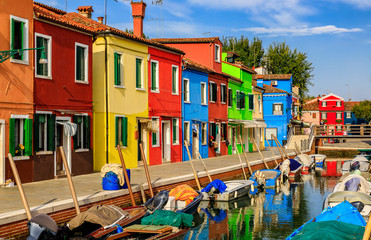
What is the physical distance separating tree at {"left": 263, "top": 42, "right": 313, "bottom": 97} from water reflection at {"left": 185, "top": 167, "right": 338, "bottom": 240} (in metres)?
47.3

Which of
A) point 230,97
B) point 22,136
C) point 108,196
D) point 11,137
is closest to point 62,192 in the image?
point 108,196

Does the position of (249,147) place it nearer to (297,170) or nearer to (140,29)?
(297,170)

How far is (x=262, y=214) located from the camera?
1928 centimetres

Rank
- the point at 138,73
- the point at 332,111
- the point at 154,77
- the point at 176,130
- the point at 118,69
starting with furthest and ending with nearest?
the point at 332,111 → the point at 176,130 → the point at 154,77 → the point at 138,73 → the point at 118,69

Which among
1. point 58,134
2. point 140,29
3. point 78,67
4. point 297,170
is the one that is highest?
point 140,29

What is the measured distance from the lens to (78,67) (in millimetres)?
21609

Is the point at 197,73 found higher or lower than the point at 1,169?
higher

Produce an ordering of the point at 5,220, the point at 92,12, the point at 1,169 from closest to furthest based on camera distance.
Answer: the point at 5,220, the point at 1,169, the point at 92,12

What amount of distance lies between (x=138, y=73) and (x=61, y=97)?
6473 millimetres

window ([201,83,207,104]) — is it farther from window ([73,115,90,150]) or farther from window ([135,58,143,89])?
window ([73,115,90,150])

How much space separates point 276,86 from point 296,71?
1364 centimetres

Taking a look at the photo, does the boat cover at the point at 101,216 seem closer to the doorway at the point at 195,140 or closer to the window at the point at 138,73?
the window at the point at 138,73

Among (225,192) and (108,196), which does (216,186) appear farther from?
(108,196)

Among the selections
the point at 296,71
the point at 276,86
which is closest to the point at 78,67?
the point at 276,86
